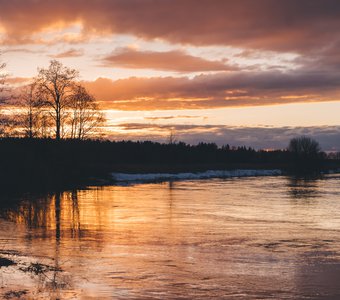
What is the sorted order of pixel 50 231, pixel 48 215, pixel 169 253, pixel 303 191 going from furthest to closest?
pixel 303 191, pixel 48 215, pixel 50 231, pixel 169 253

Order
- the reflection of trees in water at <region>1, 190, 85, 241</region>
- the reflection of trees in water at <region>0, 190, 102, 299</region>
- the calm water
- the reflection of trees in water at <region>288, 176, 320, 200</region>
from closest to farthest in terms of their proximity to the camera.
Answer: the calm water, the reflection of trees in water at <region>0, 190, 102, 299</region>, the reflection of trees in water at <region>1, 190, 85, 241</region>, the reflection of trees in water at <region>288, 176, 320, 200</region>

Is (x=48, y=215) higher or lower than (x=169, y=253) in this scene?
higher

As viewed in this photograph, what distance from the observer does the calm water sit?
10.7m

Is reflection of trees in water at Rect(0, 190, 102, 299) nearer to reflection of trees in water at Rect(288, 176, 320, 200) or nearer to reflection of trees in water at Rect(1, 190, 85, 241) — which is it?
reflection of trees in water at Rect(1, 190, 85, 241)

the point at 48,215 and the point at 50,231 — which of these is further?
the point at 48,215

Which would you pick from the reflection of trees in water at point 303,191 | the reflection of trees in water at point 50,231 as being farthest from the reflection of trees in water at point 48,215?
the reflection of trees in water at point 303,191

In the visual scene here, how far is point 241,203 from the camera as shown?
102 feet

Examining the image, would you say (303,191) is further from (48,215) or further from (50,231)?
(50,231)

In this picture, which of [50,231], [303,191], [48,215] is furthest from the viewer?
[303,191]

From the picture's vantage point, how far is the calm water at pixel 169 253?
35.2 feet

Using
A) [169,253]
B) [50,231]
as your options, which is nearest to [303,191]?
[50,231]

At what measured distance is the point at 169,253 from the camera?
1488cm

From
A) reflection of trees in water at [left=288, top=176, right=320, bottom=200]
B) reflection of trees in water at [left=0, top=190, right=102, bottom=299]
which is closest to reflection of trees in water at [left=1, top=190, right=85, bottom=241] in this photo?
reflection of trees in water at [left=0, top=190, right=102, bottom=299]

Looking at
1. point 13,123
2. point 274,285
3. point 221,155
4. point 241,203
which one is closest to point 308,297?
point 274,285
